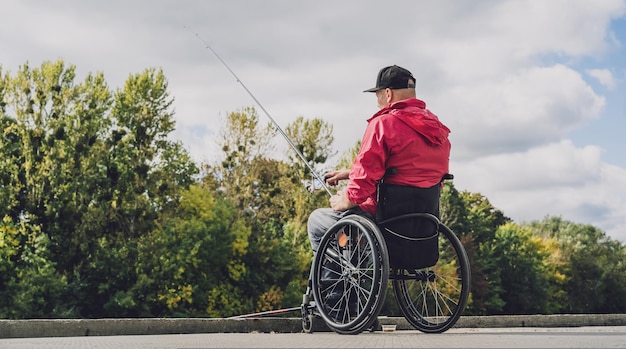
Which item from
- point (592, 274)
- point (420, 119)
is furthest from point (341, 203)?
point (592, 274)

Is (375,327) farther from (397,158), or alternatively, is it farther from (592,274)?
(592,274)

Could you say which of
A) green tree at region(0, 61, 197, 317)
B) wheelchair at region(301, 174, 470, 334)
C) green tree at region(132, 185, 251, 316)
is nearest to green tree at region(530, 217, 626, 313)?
green tree at region(132, 185, 251, 316)

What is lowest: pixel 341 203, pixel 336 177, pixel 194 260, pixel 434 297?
pixel 194 260

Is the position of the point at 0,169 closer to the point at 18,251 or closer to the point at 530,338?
the point at 18,251

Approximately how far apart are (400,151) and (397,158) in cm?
5

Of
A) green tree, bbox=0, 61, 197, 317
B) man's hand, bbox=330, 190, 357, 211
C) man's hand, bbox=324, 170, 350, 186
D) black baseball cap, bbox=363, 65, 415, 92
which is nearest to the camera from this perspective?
man's hand, bbox=330, 190, 357, 211

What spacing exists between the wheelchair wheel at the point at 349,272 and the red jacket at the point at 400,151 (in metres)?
0.23

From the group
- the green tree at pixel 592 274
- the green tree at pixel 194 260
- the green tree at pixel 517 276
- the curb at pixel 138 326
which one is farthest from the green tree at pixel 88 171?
the green tree at pixel 592 274

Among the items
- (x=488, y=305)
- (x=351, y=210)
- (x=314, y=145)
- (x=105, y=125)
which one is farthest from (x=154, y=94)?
(x=351, y=210)

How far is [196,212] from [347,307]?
43923 mm

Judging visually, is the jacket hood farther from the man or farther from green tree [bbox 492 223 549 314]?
green tree [bbox 492 223 549 314]

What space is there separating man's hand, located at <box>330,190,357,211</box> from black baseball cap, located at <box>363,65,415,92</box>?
2.55 feet

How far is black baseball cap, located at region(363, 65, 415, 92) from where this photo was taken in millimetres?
5273

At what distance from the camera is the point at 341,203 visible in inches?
203
